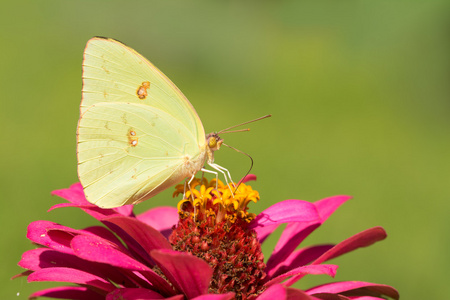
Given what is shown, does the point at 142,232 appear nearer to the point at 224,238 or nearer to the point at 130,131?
the point at 224,238

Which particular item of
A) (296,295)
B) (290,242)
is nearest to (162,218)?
(290,242)

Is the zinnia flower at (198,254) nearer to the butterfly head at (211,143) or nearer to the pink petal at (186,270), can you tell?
the pink petal at (186,270)

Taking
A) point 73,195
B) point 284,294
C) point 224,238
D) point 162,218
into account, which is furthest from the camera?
point 162,218

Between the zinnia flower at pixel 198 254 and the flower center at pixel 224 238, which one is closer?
the zinnia flower at pixel 198 254

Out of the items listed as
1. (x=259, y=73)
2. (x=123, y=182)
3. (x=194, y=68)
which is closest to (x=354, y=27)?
(x=259, y=73)

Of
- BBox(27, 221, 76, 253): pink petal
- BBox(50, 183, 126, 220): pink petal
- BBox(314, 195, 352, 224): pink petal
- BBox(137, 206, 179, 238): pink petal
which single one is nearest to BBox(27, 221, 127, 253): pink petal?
BBox(27, 221, 76, 253): pink petal

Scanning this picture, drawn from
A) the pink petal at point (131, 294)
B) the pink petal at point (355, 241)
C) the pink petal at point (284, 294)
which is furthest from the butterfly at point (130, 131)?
the pink petal at point (284, 294)

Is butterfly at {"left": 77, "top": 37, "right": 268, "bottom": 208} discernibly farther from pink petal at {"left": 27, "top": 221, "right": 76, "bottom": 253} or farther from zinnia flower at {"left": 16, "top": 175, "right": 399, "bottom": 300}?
pink petal at {"left": 27, "top": 221, "right": 76, "bottom": 253}
